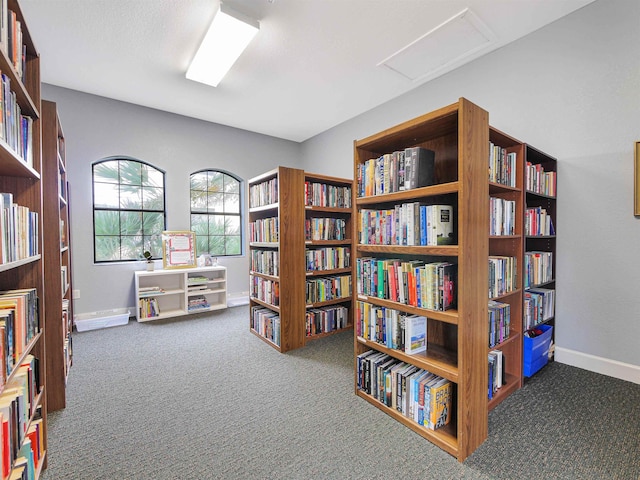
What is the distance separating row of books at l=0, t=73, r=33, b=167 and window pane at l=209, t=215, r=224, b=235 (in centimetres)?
363

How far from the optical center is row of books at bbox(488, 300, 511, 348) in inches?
76.4

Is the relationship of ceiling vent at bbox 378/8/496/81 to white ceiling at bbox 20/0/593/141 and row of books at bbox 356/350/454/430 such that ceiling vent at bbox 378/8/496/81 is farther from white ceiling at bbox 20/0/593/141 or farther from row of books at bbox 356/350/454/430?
row of books at bbox 356/350/454/430

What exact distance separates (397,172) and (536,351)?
193 centimetres

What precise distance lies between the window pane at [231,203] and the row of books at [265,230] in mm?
1754

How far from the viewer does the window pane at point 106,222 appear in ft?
13.6

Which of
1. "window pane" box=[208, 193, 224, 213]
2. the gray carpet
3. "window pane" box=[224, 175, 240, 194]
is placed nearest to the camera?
the gray carpet

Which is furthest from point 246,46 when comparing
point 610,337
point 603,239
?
point 610,337

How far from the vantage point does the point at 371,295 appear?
6.88 ft

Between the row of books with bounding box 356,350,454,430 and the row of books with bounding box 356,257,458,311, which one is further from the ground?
the row of books with bounding box 356,257,458,311

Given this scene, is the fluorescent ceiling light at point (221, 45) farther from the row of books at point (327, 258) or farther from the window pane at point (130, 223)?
the window pane at point (130, 223)

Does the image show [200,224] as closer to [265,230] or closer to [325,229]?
[265,230]

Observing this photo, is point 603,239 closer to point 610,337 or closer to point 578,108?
point 610,337

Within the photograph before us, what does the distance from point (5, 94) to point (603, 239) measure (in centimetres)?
391

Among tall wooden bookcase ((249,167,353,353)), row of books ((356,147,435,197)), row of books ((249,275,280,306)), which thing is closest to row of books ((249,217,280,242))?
tall wooden bookcase ((249,167,353,353))
